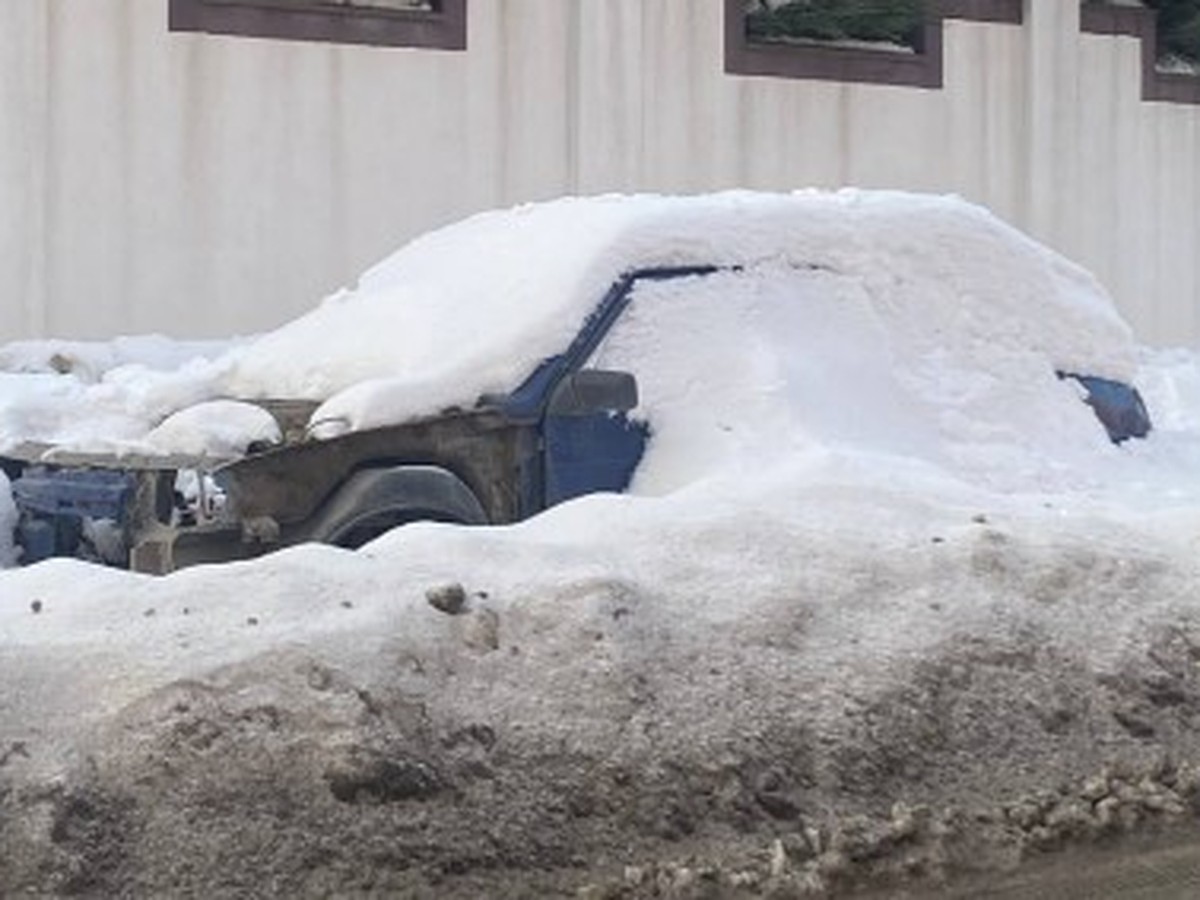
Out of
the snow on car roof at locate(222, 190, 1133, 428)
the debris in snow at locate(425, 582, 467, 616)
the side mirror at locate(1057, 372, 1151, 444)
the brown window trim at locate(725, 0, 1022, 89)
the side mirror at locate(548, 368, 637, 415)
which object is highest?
the brown window trim at locate(725, 0, 1022, 89)

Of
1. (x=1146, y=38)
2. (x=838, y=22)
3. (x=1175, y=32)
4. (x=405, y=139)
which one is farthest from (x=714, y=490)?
(x=1175, y=32)

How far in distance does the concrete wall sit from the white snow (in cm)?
305

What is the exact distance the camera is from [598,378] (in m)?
8.12

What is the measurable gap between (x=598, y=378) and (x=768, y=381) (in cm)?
70

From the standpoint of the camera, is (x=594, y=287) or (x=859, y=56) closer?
(x=594, y=287)

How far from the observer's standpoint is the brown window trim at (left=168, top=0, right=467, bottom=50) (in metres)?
14.2

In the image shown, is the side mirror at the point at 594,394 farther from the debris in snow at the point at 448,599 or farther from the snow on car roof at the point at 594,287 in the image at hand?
the debris in snow at the point at 448,599

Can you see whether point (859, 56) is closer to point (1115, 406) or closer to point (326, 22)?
point (326, 22)

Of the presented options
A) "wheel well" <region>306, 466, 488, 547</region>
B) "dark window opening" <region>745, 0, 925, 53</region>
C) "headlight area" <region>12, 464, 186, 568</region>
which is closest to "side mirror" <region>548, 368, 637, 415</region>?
"wheel well" <region>306, 466, 488, 547</region>

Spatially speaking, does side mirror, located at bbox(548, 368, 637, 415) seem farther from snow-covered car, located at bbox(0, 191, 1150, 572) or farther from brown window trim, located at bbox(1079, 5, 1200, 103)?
brown window trim, located at bbox(1079, 5, 1200, 103)

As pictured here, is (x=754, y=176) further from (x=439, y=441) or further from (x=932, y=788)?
(x=932, y=788)

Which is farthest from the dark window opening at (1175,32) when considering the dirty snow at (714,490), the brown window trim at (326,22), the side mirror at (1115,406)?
the side mirror at (1115,406)

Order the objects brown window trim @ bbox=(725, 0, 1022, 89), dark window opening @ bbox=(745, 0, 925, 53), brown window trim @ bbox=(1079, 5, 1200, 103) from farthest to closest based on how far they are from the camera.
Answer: brown window trim @ bbox=(1079, 5, 1200, 103), dark window opening @ bbox=(745, 0, 925, 53), brown window trim @ bbox=(725, 0, 1022, 89)

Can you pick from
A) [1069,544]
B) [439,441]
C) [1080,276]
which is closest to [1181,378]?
[1080,276]
